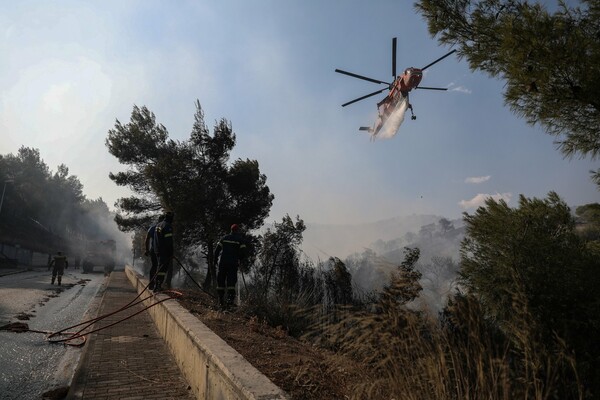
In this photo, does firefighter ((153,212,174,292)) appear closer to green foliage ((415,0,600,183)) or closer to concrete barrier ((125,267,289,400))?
concrete barrier ((125,267,289,400))

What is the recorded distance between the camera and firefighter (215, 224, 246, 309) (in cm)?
779

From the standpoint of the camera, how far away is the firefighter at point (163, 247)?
819 cm

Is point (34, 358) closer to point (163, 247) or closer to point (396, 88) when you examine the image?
point (163, 247)

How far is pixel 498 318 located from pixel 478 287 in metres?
0.66

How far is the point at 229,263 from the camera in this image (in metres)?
7.79

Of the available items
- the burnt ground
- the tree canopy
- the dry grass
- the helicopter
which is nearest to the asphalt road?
the burnt ground

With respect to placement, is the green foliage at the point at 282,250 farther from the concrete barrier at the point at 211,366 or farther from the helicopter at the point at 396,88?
the concrete barrier at the point at 211,366

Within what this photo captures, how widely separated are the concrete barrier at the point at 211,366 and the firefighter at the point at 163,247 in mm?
3314

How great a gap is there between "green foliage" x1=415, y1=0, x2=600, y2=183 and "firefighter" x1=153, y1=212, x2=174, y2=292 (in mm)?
6305

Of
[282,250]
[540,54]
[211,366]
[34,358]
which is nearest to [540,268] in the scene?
[540,54]

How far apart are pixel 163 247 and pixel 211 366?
19.1ft

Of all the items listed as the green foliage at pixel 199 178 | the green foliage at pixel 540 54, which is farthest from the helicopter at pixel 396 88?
the green foliage at pixel 199 178

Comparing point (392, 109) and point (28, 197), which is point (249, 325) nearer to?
point (392, 109)

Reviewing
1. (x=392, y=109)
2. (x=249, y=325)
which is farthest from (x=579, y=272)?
(x=392, y=109)
